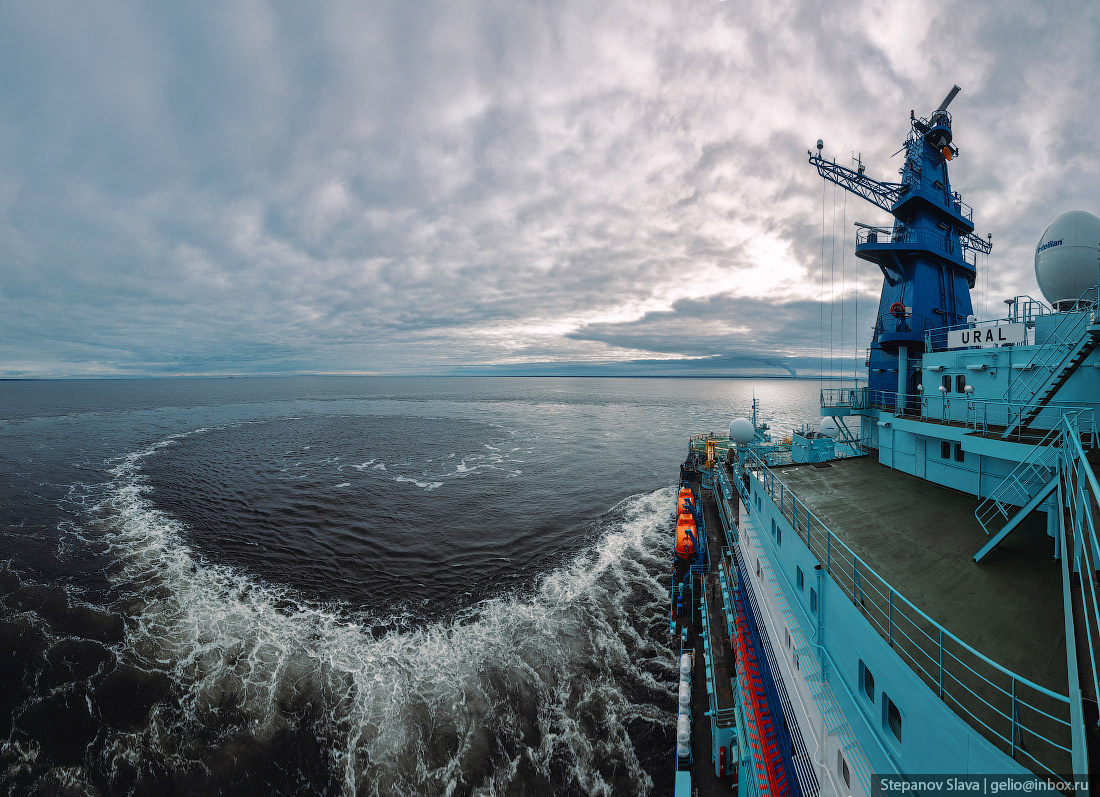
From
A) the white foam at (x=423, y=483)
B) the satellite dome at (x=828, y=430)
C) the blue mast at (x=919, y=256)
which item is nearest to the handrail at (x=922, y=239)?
the blue mast at (x=919, y=256)

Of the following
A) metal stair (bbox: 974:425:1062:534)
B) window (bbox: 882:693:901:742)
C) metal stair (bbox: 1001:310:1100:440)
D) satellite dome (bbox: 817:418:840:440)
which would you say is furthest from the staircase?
satellite dome (bbox: 817:418:840:440)

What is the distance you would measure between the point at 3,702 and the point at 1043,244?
4556 centimetres

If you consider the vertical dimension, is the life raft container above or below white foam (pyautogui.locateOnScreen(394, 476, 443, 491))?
above

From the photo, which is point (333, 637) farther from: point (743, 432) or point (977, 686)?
point (743, 432)

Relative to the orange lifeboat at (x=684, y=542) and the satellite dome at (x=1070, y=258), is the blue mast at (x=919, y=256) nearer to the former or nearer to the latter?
the satellite dome at (x=1070, y=258)

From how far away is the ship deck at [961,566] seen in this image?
7.79 metres

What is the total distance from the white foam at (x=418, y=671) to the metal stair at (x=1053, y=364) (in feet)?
53.7

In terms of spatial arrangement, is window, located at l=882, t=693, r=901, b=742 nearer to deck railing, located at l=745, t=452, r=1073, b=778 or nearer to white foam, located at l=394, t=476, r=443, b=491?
deck railing, located at l=745, t=452, r=1073, b=778

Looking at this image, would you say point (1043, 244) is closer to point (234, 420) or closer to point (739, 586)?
point (739, 586)

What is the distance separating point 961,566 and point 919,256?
21.7 metres

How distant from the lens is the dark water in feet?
48.7

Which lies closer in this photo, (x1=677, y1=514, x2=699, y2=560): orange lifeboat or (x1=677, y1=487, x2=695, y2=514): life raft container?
(x1=677, y1=514, x2=699, y2=560): orange lifeboat

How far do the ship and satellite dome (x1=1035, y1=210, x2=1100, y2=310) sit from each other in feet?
0.19

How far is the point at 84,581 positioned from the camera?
81.2 ft
